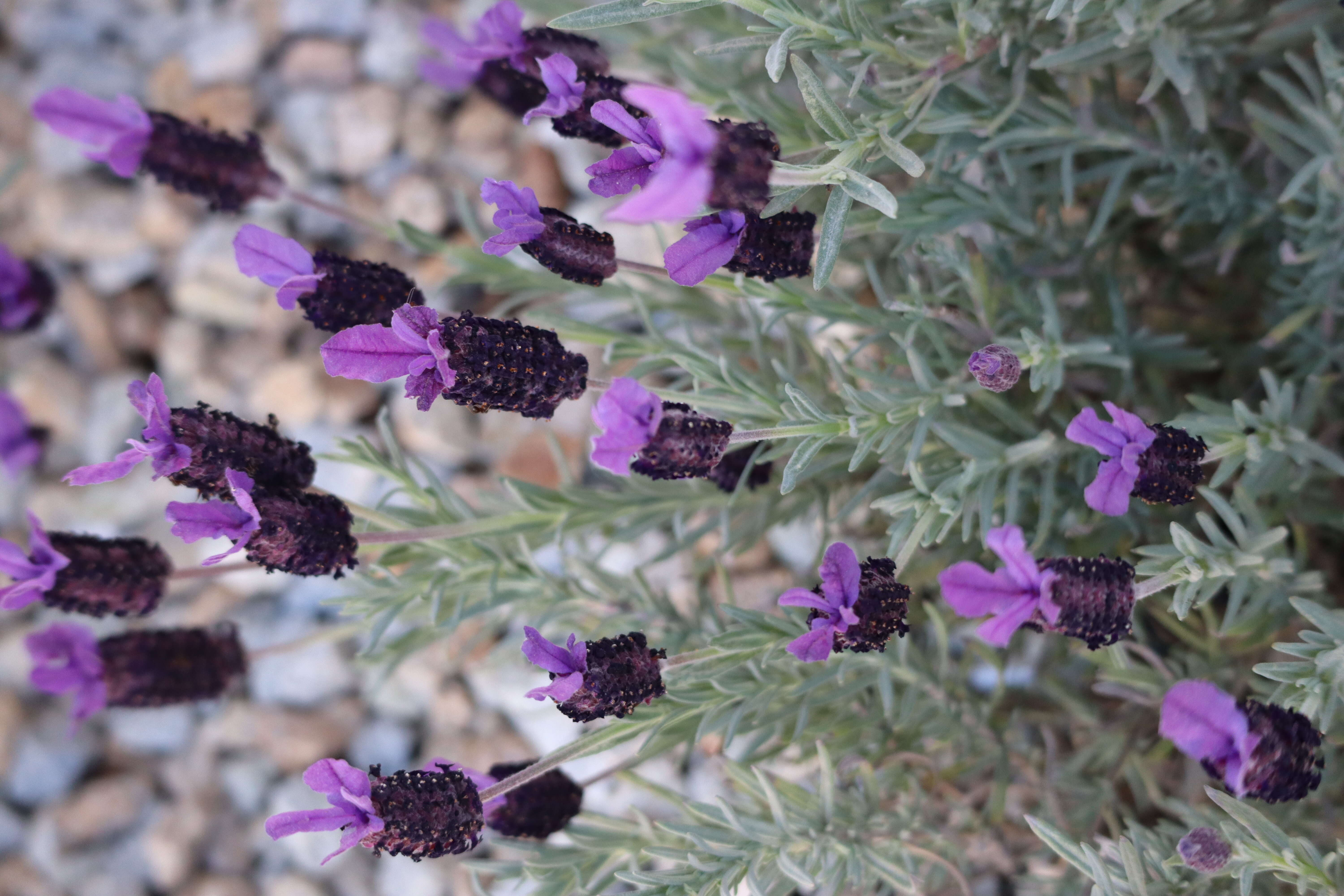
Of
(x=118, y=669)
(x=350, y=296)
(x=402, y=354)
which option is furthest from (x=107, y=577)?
(x=402, y=354)

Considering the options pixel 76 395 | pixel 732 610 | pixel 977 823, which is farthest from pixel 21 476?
pixel 977 823

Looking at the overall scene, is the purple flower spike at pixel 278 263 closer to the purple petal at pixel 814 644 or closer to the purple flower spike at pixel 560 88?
the purple flower spike at pixel 560 88

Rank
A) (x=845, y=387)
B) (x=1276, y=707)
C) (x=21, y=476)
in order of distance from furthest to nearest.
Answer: (x=21, y=476), (x=845, y=387), (x=1276, y=707)

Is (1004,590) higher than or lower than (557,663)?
higher

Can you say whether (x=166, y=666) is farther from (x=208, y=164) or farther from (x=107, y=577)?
(x=208, y=164)

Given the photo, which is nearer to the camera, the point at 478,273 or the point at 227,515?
the point at 227,515

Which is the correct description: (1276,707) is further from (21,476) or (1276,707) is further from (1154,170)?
(21,476)
